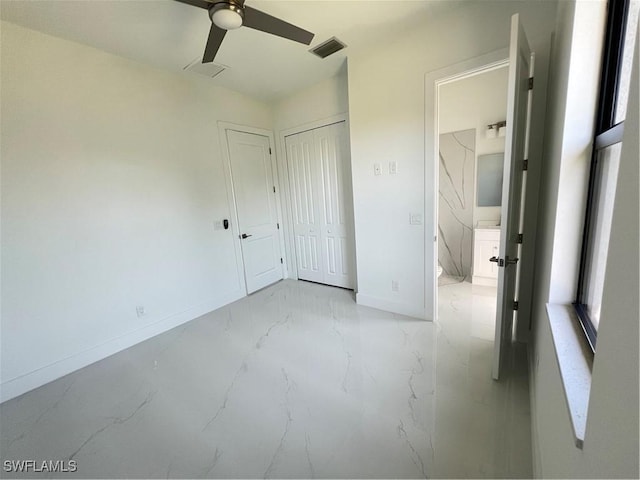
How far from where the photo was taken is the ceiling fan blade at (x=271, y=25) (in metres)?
1.48

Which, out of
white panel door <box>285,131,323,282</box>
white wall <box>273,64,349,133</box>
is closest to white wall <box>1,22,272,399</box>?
white wall <box>273,64,349,133</box>

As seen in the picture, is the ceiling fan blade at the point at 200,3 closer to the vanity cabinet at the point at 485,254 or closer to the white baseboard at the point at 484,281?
the vanity cabinet at the point at 485,254

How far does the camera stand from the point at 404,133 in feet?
7.79

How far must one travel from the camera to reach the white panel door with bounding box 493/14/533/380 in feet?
4.49

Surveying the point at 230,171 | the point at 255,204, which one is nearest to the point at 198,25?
the point at 230,171

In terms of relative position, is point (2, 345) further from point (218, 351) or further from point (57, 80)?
point (57, 80)

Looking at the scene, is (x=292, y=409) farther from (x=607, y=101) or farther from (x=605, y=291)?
(x=607, y=101)

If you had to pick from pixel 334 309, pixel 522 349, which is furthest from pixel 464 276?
pixel 334 309

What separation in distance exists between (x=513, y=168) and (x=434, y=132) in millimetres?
917

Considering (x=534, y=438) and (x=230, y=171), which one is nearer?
(x=534, y=438)

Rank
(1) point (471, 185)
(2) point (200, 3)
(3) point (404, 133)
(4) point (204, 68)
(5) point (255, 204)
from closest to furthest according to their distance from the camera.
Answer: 1. (2) point (200, 3)
2. (3) point (404, 133)
3. (4) point (204, 68)
4. (1) point (471, 185)
5. (5) point (255, 204)

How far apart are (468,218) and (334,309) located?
224 centimetres

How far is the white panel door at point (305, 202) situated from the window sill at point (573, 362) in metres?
2.78

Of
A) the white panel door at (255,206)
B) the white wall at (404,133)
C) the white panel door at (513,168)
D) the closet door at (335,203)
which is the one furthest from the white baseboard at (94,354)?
the white panel door at (513,168)
